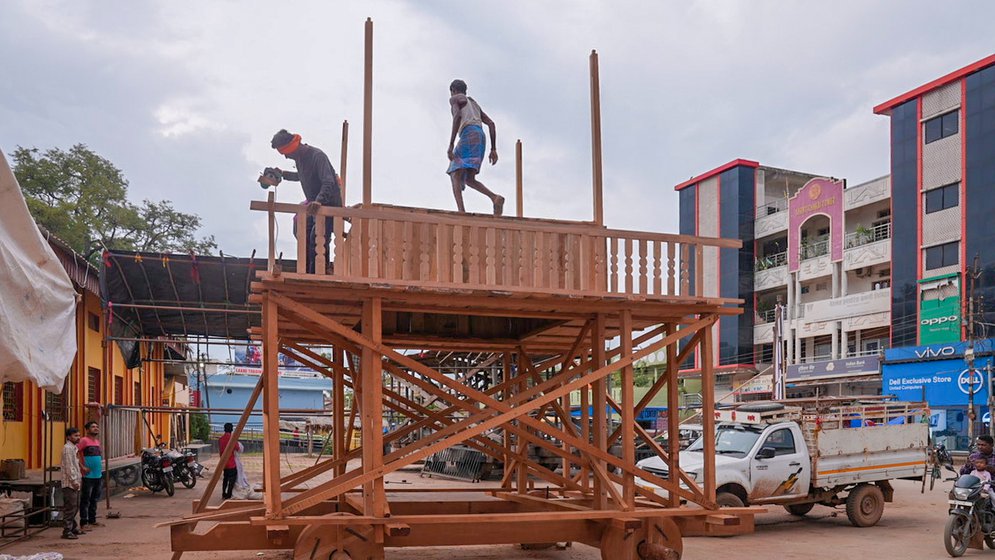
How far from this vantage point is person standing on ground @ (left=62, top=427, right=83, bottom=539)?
1159 cm

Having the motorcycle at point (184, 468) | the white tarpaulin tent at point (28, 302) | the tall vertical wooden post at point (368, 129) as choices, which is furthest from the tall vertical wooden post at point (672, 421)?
the motorcycle at point (184, 468)

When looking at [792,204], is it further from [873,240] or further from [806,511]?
[806,511]

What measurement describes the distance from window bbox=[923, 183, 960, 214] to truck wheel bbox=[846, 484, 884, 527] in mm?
26261

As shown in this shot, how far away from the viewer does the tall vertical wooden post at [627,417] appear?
823 centimetres

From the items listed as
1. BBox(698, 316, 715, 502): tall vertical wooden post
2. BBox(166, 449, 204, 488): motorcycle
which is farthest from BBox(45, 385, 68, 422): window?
BBox(698, 316, 715, 502): tall vertical wooden post

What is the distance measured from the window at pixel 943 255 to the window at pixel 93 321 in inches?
1286

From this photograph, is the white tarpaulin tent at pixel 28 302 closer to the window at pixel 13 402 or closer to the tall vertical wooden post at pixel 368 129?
the tall vertical wooden post at pixel 368 129

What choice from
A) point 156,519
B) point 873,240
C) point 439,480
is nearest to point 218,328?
point 156,519

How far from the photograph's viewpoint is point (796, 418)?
14266mm

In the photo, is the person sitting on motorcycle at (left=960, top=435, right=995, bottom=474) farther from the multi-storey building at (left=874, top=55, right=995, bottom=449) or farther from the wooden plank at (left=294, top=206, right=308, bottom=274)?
the multi-storey building at (left=874, top=55, right=995, bottom=449)

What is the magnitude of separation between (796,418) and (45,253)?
1130cm

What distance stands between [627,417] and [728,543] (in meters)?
5.14

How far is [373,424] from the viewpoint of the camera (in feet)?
24.3

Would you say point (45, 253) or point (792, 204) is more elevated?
point (792, 204)
